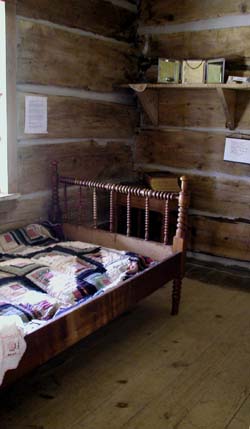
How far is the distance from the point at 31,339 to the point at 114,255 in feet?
3.51

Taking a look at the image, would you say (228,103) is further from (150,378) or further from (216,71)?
(150,378)

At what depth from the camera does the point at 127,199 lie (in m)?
2.96

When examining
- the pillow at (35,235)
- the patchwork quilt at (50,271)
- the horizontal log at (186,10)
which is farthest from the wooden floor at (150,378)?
the horizontal log at (186,10)

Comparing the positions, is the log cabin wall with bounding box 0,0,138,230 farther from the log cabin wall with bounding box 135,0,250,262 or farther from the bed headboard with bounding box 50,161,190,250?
the log cabin wall with bounding box 135,0,250,262

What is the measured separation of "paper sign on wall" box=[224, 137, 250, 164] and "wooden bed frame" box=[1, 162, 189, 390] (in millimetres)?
1037

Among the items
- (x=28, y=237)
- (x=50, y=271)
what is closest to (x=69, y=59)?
(x=28, y=237)

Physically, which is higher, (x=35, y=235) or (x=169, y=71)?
(x=169, y=71)

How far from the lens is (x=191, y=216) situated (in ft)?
12.8

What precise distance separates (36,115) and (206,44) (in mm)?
1523

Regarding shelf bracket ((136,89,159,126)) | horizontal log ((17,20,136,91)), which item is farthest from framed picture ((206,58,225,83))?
horizontal log ((17,20,136,91))

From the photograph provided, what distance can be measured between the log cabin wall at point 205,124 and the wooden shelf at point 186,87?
5 cm

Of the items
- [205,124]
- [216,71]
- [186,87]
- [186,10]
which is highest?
[186,10]

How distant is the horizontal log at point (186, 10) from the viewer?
3.45 meters

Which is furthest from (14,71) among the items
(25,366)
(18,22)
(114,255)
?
(25,366)
